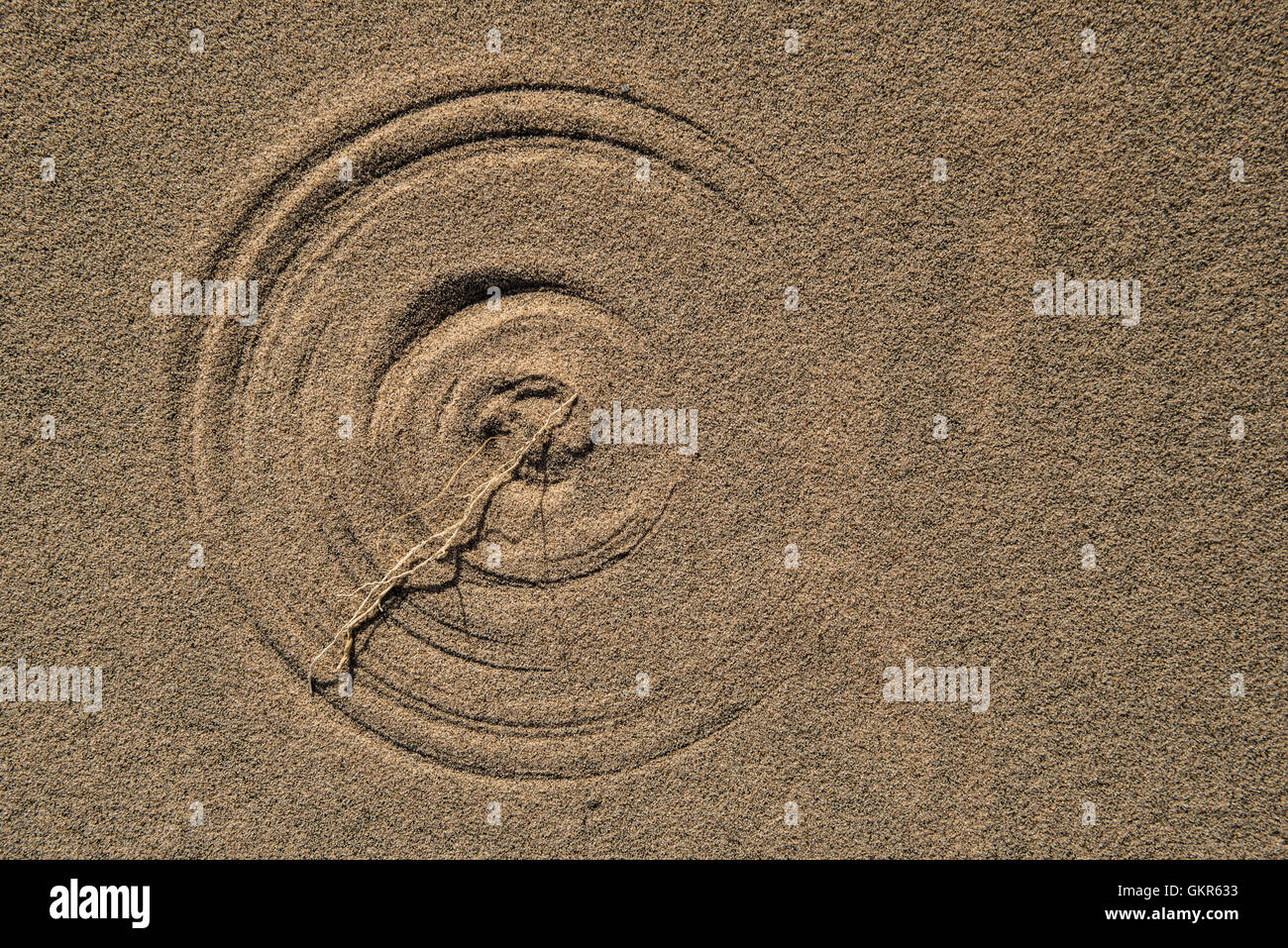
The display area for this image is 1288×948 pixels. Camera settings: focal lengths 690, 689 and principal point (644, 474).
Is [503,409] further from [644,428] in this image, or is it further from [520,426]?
[644,428]

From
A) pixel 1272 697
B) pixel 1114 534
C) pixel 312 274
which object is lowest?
pixel 1272 697

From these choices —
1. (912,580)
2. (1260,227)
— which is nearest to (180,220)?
(912,580)

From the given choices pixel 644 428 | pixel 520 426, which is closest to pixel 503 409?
pixel 520 426

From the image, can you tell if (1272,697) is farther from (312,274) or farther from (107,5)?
(107,5)
